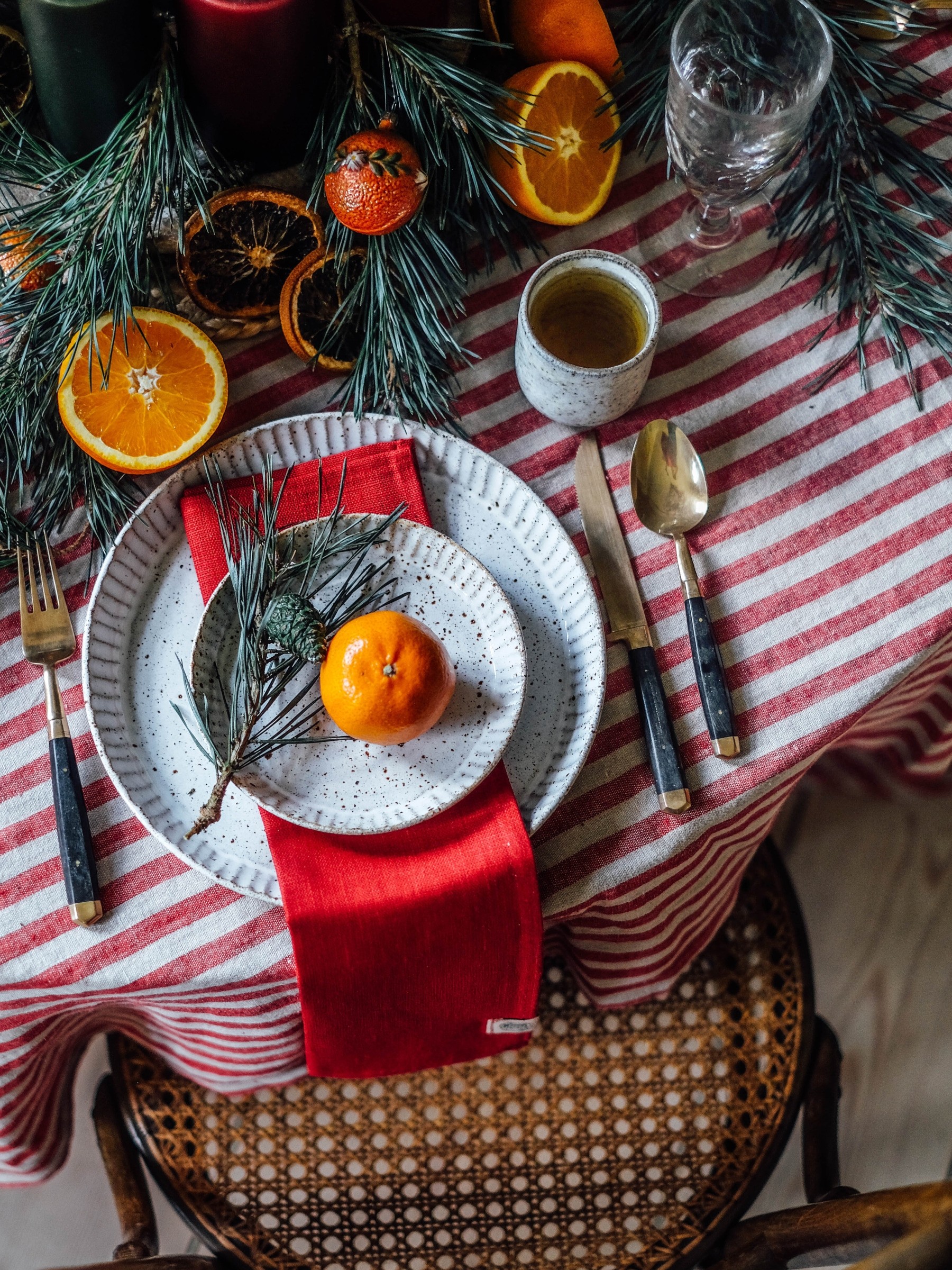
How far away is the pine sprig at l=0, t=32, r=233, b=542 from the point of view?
0.61 metres

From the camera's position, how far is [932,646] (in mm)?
700

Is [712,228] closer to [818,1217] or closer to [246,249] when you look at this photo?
[246,249]

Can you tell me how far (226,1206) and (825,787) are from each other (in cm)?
83

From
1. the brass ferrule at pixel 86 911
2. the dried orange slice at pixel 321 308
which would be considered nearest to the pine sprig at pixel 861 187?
the dried orange slice at pixel 321 308

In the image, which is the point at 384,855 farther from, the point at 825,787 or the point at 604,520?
the point at 825,787

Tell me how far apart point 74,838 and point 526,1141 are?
45 centimetres

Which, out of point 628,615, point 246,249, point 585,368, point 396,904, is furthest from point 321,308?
point 396,904

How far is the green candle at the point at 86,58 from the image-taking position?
558 millimetres

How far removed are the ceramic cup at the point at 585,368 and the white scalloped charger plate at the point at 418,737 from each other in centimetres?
13

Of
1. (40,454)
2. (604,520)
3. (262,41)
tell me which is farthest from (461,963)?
(262,41)

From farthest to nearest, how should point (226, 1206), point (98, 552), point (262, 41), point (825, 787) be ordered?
point (825, 787) → point (226, 1206) → point (98, 552) → point (262, 41)

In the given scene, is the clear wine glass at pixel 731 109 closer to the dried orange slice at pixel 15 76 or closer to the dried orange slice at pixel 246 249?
the dried orange slice at pixel 246 249

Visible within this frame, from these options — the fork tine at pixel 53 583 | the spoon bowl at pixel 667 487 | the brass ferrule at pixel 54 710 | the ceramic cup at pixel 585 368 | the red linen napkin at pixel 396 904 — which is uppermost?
the ceramic cup at pixel 585 368

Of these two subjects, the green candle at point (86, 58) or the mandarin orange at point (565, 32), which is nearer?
the green candle at point (86, 58)
